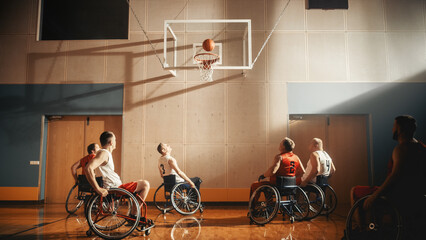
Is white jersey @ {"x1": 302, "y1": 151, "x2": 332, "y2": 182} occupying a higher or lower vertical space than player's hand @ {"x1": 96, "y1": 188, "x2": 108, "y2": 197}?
higher

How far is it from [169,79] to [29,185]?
3596 mm

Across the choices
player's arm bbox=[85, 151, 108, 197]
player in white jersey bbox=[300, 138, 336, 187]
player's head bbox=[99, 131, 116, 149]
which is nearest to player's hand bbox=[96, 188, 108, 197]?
player's arm bbox=[85, 151, 108, 197]

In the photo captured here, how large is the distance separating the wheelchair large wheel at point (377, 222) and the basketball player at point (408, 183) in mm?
75

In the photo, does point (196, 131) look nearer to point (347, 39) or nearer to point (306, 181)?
point (306, 181)

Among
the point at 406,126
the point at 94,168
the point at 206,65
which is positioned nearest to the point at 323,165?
the point at 406,126

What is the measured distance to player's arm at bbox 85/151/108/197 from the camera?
2963mm

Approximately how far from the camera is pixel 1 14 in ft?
21.0

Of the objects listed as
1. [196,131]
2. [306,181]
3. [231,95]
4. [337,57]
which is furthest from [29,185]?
[337,57]

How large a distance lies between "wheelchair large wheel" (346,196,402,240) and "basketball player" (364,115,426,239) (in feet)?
0.25

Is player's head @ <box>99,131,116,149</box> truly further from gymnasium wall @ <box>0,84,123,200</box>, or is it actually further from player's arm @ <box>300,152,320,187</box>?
gymnasium wall @ <box>0,84,123,200</box>

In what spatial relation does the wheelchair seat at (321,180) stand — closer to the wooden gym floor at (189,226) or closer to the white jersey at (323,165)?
the white jersey at (323,165)

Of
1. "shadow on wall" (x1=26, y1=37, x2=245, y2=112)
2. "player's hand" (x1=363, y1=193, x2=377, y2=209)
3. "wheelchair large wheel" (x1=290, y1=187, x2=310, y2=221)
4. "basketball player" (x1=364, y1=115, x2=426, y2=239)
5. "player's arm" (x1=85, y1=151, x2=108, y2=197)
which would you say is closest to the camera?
"basketball player" (x1=364, y1=115, x2=426, y2=239)

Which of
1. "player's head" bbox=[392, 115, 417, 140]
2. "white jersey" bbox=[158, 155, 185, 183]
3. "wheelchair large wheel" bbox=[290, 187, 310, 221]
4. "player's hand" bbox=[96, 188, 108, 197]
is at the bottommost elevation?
"wheelchair large wheel" bbox=[290, 187, 310, 221]

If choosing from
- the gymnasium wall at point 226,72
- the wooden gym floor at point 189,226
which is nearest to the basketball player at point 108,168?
the wooden gym floor at point 189,226
